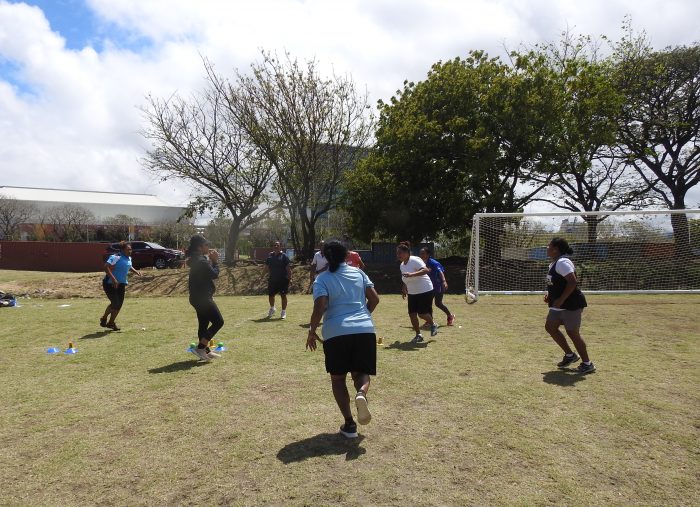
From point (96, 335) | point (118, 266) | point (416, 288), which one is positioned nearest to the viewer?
point (416, 288)

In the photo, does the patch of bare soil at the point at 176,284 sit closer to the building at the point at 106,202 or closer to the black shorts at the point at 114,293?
the black shorts at the point at 114,293

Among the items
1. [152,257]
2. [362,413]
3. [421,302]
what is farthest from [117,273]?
[152,257]

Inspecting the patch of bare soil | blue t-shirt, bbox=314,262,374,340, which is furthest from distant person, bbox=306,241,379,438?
the patch of bare soil

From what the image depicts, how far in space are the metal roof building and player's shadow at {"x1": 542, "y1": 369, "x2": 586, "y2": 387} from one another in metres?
61.7

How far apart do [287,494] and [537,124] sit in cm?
2140

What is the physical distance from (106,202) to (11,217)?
69.6 feet

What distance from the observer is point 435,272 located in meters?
10.6

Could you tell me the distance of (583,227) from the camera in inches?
709

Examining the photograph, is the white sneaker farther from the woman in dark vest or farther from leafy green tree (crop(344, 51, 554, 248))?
leafy green tree (crop(344, 51, 554, 248))

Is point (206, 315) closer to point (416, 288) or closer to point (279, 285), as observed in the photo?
point (416, 288)

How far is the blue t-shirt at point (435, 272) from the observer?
10.3 meters

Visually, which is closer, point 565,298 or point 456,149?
point 565,298

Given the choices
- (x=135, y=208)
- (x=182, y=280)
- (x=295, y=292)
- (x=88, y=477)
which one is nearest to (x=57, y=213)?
(x=135, y=208)

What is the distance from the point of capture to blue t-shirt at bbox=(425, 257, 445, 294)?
1029 cm
